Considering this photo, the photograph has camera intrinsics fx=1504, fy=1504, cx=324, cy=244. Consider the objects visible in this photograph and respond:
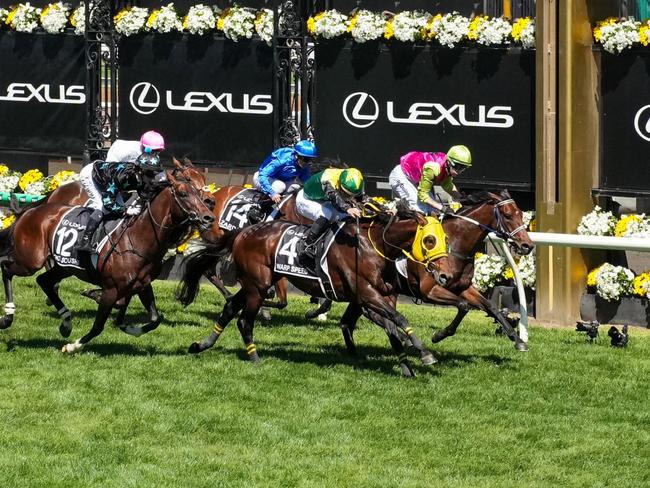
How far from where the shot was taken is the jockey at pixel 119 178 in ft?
40.5

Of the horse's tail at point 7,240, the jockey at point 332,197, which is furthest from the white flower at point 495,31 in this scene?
the horse's tail at point 7,240

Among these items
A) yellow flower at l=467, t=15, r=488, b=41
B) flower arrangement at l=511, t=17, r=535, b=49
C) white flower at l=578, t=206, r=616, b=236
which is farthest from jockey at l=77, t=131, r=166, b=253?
white flower at l=578, t=206, r=616, b=236

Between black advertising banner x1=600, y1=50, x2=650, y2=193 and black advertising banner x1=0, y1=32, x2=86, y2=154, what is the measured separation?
267 inches

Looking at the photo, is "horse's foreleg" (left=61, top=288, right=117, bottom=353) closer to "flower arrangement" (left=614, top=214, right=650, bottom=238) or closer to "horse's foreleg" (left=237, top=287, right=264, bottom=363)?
"horse's foreleg" (left=237, top=287, right=264, bottom=363)

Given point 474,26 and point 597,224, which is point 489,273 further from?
point 474,26

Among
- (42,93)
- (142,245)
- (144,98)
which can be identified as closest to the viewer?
(142,245)

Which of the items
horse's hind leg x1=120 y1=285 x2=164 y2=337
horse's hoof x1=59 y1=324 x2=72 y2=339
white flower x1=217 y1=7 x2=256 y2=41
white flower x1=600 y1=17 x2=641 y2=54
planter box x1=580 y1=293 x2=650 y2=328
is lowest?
planter box x1=580 y1=293 x2=650 y2=328

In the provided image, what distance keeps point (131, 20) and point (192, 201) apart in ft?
21.4

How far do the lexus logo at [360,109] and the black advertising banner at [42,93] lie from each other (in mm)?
3762

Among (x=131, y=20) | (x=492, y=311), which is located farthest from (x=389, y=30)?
(x=492, y=311)

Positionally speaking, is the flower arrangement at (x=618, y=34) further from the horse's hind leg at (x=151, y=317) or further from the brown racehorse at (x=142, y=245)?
the horse's hind leg at (x=151, y=317)

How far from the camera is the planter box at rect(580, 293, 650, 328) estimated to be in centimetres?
1479

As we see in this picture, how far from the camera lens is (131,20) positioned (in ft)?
58.6

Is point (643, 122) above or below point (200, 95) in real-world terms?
below
